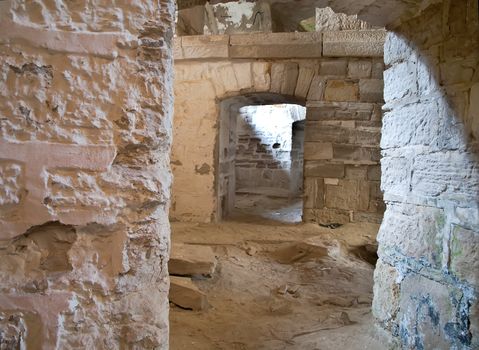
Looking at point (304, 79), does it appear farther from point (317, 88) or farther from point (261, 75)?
point (261, 75)

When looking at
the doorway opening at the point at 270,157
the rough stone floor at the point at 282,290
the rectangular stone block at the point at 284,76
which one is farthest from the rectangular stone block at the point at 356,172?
the doorway opening at the point at 270,157

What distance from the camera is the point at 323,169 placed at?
16.5 feet

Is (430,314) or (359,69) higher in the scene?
(359,69)

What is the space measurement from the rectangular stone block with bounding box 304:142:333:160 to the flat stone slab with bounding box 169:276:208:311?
108 inches

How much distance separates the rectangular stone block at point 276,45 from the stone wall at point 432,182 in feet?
8.52

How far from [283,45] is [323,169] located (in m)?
1.77

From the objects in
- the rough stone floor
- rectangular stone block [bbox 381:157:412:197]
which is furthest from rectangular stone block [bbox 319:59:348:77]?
rectangular stone block [bbox 381:157:412:197]

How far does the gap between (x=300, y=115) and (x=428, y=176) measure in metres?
6.57

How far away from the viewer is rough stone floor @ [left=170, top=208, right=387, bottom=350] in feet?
8.03

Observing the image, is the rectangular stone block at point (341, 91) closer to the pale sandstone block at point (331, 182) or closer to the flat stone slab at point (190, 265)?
the pale sandstone block at point (331, 182)

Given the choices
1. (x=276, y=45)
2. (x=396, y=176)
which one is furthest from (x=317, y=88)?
(x=396, y=176)

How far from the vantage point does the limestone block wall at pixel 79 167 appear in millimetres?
1085

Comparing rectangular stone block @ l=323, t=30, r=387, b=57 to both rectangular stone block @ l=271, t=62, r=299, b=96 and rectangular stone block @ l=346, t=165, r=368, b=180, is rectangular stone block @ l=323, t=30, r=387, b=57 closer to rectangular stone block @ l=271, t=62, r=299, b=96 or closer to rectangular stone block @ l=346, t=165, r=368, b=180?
rectangular stone block @ l=271, t=62, r=299, b=96

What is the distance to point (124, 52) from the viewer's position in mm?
1145
